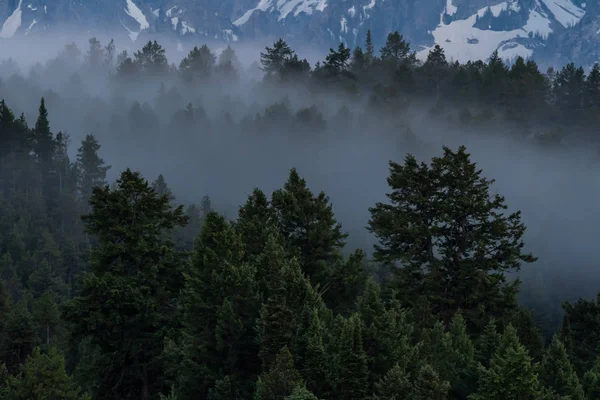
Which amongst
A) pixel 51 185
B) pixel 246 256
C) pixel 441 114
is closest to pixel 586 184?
pixel 441 114

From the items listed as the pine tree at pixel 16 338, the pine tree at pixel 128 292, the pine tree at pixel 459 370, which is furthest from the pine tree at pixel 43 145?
the pine tree at pixel 459 370

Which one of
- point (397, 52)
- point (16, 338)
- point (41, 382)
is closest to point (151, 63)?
point (397, 52)

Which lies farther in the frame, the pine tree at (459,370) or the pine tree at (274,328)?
the pine tree at (274,328)

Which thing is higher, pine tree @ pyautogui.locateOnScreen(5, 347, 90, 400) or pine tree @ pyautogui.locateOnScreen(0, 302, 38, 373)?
pine tree @ pyautogui.locateOnScreen(0, 302, 38, 373)

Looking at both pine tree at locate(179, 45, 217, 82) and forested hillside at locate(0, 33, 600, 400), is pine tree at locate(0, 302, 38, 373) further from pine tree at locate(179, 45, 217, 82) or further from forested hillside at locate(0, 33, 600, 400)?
pine tree at locate(179, 45, 217, 82)

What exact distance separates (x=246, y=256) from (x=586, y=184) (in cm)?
10517

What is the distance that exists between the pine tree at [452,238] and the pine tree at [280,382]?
47.5ft

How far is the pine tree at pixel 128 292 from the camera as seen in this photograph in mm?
26391

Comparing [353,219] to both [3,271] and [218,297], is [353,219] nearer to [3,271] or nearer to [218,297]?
[3,271]

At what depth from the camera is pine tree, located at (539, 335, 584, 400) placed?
16438mm

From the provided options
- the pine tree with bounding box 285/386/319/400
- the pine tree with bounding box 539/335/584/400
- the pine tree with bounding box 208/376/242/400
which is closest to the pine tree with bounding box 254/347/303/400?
the pine tree with bounding box 285/386/319/400

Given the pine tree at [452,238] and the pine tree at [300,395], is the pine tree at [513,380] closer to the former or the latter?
the pine tree at [300,395]

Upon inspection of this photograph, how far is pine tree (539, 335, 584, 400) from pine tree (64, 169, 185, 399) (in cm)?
1555

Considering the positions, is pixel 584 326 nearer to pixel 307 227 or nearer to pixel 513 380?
pixel 307 227
